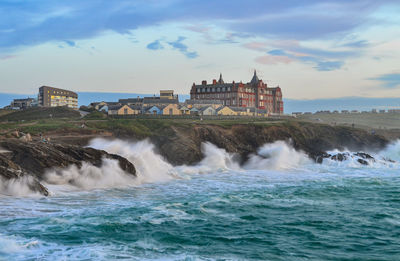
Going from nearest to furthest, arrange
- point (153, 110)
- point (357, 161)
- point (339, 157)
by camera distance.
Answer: point (357, 161)
point (339, 157)
point (153, 110)

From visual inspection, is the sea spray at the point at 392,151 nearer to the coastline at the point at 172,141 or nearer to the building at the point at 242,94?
the coastline at the point at 172,141

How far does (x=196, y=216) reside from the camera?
76.1 feet

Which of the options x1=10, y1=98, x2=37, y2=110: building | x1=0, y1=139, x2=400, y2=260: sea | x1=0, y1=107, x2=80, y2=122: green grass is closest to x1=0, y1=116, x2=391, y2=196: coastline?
x1=0, y1=139, x2=400, y2=260: sea

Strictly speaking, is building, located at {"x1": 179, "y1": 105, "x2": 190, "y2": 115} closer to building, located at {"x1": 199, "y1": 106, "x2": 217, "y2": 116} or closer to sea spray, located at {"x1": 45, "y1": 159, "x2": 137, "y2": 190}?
building, located at {"x1": 199, "y1": 106, "x2": 217, "y2": 116}

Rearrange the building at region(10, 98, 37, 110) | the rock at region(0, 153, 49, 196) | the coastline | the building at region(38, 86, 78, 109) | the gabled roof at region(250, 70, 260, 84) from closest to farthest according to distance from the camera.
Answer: the rock at region(0, 153, 49, 196)
the coastline
the gabled roof at region(250, 70, 260, 84)
the building at region(38, 86, 78, 109)
the building at region(10, 98, 37, 110)

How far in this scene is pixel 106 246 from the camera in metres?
17.6

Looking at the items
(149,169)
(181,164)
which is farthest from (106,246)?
(181,164)

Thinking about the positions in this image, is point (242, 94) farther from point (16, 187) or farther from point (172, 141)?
point (16, 187)

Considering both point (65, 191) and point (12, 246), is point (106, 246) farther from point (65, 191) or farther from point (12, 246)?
point (65, 191)

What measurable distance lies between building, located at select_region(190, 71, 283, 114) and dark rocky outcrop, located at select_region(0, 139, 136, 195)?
95.8 meters

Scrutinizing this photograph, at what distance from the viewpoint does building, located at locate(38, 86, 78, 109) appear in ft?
488

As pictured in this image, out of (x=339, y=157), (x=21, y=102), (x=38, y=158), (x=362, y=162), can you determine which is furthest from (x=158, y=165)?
(x=21, y=102)

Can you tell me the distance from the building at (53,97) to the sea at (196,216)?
12138cm

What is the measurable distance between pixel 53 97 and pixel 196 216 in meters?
145
